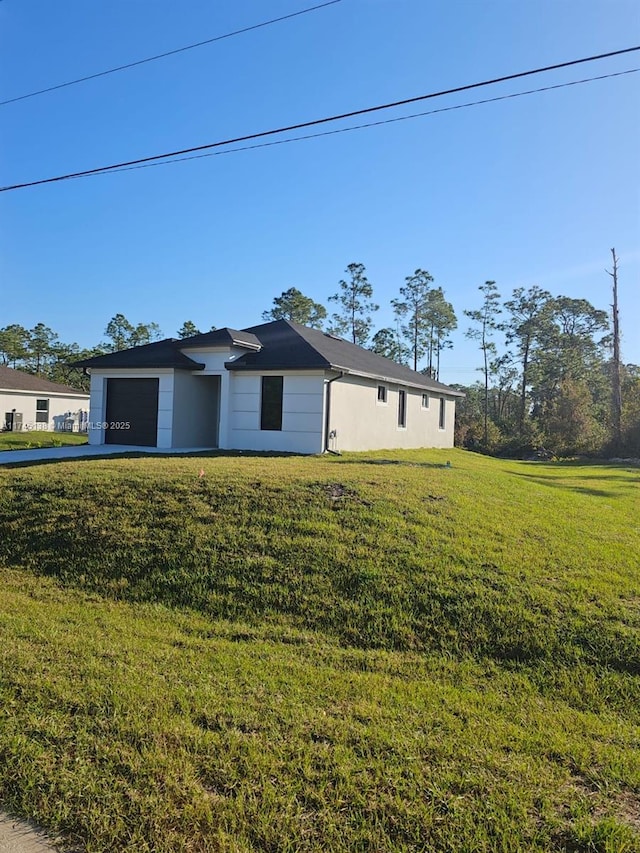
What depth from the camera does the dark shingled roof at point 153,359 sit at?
646 inches

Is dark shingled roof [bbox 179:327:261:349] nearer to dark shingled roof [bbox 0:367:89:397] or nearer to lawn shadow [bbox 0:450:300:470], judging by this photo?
lawn shadow [bbox 0:450:300:470]

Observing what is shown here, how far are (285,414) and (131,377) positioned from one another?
196 inches

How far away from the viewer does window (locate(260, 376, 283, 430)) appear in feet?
52.2

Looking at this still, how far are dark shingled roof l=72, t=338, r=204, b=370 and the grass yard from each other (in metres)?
7.80

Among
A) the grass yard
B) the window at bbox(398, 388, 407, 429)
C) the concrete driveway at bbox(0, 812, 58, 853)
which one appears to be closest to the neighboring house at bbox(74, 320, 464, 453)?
the window at bbox(398, 388, 407, 429)

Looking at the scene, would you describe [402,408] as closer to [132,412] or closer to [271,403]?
[271,403]

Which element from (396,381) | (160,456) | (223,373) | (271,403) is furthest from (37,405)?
(396,381)

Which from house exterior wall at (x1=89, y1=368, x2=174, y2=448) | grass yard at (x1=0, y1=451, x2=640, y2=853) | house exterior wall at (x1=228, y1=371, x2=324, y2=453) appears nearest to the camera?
grass yard at (x1=0, y1=451, x2=640, y2=853)

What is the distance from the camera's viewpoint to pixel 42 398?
3216cm

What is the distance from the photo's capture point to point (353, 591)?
5.82 metres

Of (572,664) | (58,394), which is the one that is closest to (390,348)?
(58,394)

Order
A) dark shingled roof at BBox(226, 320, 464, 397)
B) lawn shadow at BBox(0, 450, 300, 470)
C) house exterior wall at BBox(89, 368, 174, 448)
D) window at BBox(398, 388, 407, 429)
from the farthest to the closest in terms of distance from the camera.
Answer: window at BBox(398, 388, 407, 429), house exterior wall at BBox(89, 368, 174, 448), dark shingled roof at BBox(226, 320, 464, 397), lawn shadow at BBox(0, 450, 300, 470)

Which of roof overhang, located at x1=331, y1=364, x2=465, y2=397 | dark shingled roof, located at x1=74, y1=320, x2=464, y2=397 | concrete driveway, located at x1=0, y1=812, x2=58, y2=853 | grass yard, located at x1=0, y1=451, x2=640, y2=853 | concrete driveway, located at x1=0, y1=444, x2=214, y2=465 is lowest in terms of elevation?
concrete driveway, located at x1=0, y1=812, x2=58, y2=853

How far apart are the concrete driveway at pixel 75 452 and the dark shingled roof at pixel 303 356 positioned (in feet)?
9.74
